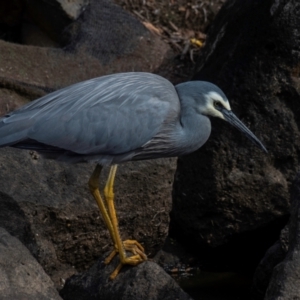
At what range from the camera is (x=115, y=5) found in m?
9.74

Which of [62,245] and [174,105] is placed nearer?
[174,105]

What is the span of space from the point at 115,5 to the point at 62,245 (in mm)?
3847

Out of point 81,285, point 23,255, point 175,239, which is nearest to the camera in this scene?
point 23,255

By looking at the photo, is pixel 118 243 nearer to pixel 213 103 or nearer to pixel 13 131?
pixel 13 131

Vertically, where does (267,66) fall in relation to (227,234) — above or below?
above

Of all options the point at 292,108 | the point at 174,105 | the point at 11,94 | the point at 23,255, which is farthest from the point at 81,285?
the point at 11,94

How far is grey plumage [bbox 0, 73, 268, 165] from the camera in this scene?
6047mm

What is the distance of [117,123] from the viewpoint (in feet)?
20.0

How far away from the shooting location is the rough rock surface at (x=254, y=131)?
7.37 m

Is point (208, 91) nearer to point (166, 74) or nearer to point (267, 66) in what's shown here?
point (267, 66)

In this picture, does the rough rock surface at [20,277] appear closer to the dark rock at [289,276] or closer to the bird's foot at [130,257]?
the bird's foot at [130,257]

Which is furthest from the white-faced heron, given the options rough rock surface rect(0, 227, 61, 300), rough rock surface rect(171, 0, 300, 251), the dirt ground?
the dirt ground

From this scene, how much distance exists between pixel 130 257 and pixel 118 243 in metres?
0.17

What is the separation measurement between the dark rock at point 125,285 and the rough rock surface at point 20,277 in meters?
0.61
